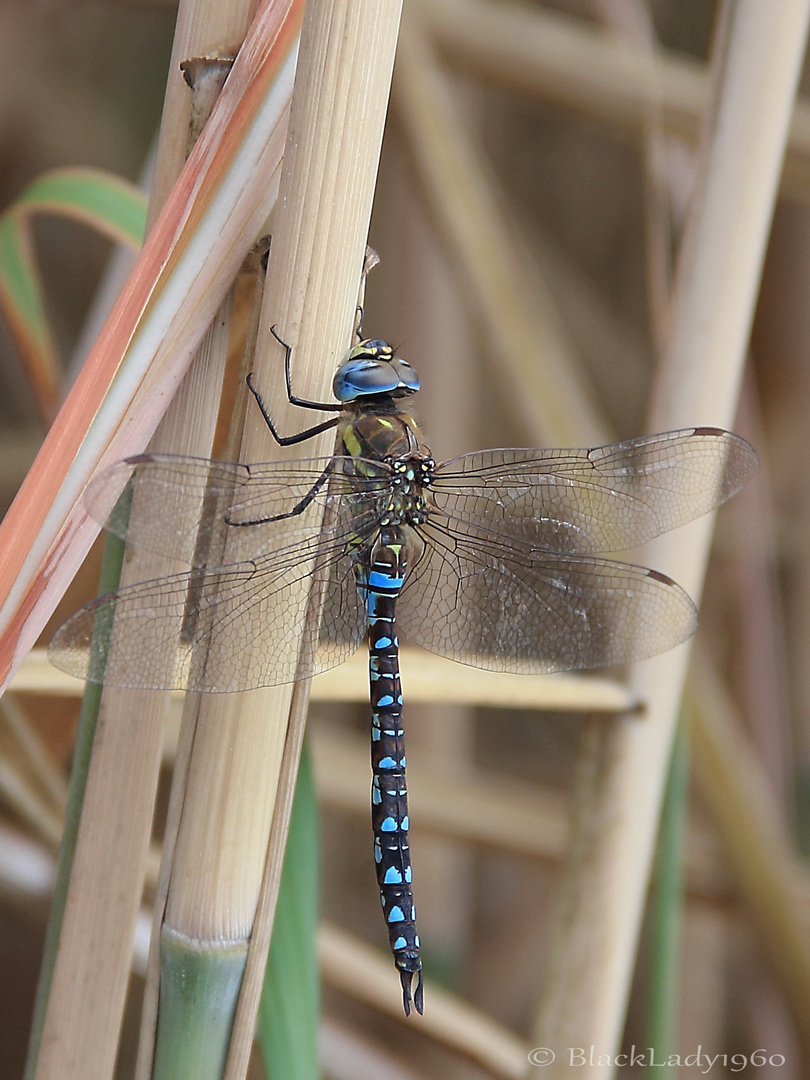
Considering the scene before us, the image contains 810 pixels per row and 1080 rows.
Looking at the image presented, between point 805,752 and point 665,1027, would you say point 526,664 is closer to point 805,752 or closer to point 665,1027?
point 665,1027

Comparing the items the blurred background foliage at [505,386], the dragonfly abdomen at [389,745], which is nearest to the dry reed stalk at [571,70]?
the blurred background foliage at [505,386]

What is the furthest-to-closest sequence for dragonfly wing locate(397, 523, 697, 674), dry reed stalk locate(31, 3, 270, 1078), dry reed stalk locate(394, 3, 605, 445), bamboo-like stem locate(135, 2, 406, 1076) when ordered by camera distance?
dry reed stalk locate(394, 3, 605, 445) < dragonfly wing locate(397, 523, 697, 674) < dry reed stalk locate(31, 3, 270, 1078) < bamboo-like stem locate(135, 2, 406, 1076)

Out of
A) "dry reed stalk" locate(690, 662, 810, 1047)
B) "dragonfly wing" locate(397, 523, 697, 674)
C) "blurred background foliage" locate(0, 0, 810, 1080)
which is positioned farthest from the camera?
"blurred background foliage" locate(0, 0, 810, 1080)

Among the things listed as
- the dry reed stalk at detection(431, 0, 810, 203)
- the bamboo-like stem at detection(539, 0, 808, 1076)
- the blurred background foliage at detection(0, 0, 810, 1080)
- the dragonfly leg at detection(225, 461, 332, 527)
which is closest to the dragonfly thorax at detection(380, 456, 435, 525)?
the dragonfly leg at detection(225, 461, 332, 527)

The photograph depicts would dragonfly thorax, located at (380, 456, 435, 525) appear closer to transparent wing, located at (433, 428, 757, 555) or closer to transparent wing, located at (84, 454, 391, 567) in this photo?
transparent wing, located at (433, 428, 757, 555)

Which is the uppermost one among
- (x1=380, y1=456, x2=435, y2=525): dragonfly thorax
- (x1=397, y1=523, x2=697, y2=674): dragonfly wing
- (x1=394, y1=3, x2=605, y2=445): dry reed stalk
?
(x1=394, y1=3, x2=605, y2=445): dry reed stalk

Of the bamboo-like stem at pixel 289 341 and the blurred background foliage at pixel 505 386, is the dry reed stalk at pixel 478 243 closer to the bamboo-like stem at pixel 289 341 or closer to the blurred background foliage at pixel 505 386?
the blurred background foliage at pixel 505 386

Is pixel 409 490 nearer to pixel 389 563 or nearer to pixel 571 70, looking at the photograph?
pixel 389 563
